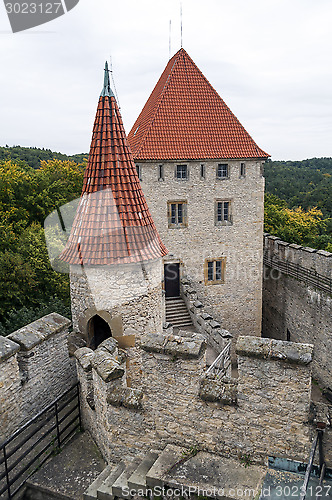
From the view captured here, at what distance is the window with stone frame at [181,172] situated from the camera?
18.1 metres

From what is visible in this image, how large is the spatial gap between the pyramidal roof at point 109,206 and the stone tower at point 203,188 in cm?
1026

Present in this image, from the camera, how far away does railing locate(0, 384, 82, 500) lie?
5.31 m

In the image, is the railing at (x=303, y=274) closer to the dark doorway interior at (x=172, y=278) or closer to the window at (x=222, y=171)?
the window at (x=222, y=171)

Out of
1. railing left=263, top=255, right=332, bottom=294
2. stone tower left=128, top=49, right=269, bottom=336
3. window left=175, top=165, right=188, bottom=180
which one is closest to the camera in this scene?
railing left=263, top=255, right=332, bottom=294

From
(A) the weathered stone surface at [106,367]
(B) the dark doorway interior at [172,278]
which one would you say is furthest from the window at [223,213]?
(A) the weathered stone surface at [106,367]

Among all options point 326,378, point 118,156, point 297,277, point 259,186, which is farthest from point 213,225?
point 118,156

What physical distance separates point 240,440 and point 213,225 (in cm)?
1462

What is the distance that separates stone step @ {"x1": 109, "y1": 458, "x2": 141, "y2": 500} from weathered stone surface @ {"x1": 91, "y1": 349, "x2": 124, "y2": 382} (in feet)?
4.24

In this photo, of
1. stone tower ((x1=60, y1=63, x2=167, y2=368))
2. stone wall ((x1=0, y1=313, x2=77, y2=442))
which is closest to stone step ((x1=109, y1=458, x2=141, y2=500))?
stone tower ((x1=60, y1=63, x2=167, y2=368))

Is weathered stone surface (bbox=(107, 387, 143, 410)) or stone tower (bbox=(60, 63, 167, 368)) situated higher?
stone tower (bbox=(60, 63, 167, 368))

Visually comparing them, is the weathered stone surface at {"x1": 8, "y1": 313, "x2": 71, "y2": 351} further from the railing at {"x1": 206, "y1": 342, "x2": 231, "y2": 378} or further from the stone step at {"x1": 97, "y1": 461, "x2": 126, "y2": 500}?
the railing at {"x1": 206, "y1": 342, "x2": 231, "y2": 378}

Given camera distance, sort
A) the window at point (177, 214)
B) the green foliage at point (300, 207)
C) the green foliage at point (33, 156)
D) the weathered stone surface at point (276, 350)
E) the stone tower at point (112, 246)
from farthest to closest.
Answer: the green foliage at point (33, 156) → the green foliage at point (300, 207) → the window at point (177, 214) → the stone tower at point (112, 246) → the weathered stone surface at point (276, 350)

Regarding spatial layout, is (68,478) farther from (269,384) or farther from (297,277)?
(297,277)

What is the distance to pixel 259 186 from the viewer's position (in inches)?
754
